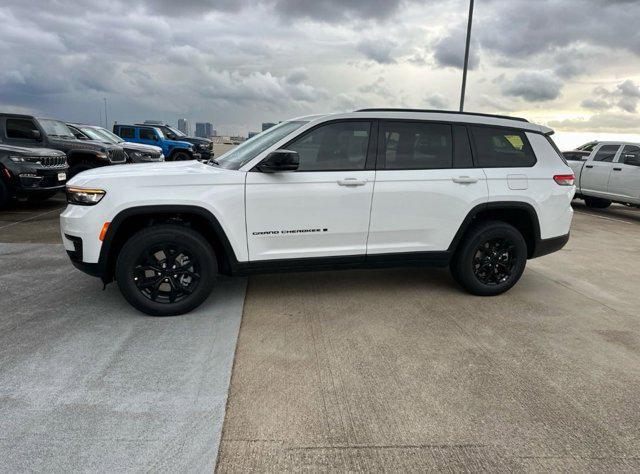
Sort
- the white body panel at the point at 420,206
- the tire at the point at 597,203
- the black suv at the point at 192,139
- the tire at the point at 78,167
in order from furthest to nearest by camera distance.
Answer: the black suv at the point at 192,139
the tire at the point at 597,203
the tire at the point at 78,167
the white body panel at the point at 420,206

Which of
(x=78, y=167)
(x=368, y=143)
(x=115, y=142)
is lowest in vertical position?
(x=78, y=167)

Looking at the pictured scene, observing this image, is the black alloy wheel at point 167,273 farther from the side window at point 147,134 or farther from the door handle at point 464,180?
the side window at point 147,134

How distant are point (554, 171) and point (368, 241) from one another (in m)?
2.09

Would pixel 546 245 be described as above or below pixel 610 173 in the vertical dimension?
below

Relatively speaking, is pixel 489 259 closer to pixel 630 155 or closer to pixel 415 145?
pixel 415 145

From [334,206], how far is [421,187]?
86cm

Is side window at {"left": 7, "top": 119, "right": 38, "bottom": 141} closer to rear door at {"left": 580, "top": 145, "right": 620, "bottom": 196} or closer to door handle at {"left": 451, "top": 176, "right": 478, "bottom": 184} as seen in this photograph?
door handle at {"left": 451, "top": 176, "right": 478, "bottom": 184}

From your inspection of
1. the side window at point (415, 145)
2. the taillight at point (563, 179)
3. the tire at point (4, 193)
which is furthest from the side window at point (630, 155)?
the tire at point (4, 193)

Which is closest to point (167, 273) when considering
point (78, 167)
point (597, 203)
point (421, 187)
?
point (421, 187)

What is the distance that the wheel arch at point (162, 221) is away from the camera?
3.82m

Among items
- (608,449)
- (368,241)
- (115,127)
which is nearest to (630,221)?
(368,241)

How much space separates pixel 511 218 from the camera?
4.94 meters

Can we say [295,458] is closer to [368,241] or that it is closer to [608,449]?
[608,449]

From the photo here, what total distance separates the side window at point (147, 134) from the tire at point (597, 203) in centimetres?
1595
